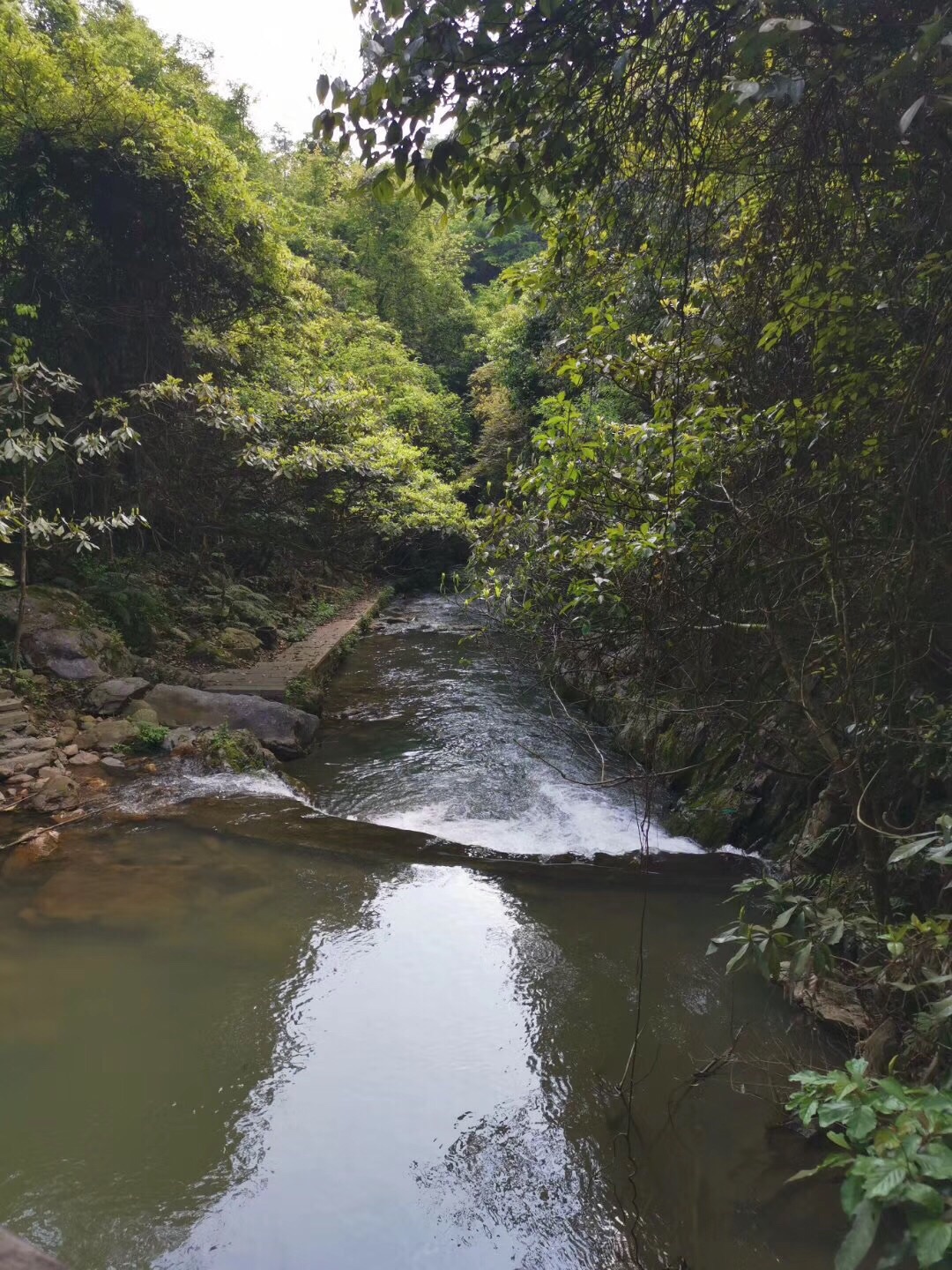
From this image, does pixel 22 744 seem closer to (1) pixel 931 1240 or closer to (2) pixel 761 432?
(2) pixel 761 432

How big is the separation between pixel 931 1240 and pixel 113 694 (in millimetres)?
7294

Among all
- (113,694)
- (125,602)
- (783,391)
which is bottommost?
(113,694)

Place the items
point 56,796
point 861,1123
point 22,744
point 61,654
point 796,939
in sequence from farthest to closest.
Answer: point 61,654 < point 22,744 < point 56,796 < point 796,939 < point 861,1123

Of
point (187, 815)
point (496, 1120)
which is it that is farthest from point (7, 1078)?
point (187, 815)

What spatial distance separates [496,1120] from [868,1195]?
2.08 metres

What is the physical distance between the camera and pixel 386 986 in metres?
3.73

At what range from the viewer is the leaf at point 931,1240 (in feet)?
3.54

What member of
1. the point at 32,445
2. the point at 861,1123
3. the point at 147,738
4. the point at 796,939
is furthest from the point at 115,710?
the point at 861,1123

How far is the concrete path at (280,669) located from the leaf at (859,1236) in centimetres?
753

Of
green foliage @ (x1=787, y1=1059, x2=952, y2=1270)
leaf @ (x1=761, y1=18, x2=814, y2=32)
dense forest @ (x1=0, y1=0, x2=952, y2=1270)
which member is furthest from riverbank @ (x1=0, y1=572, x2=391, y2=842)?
leaf @ (x1=761, y1=18, x2=814, y2=32)

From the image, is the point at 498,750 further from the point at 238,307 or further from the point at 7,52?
the point at 7,52

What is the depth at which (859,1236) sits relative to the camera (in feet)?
3.63

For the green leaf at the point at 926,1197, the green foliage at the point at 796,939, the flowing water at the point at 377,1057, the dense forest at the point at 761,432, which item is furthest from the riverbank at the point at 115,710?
the green leaf at the point at 926,1197

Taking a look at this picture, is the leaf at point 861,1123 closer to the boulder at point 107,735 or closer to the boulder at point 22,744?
the boulder at point 22,744
